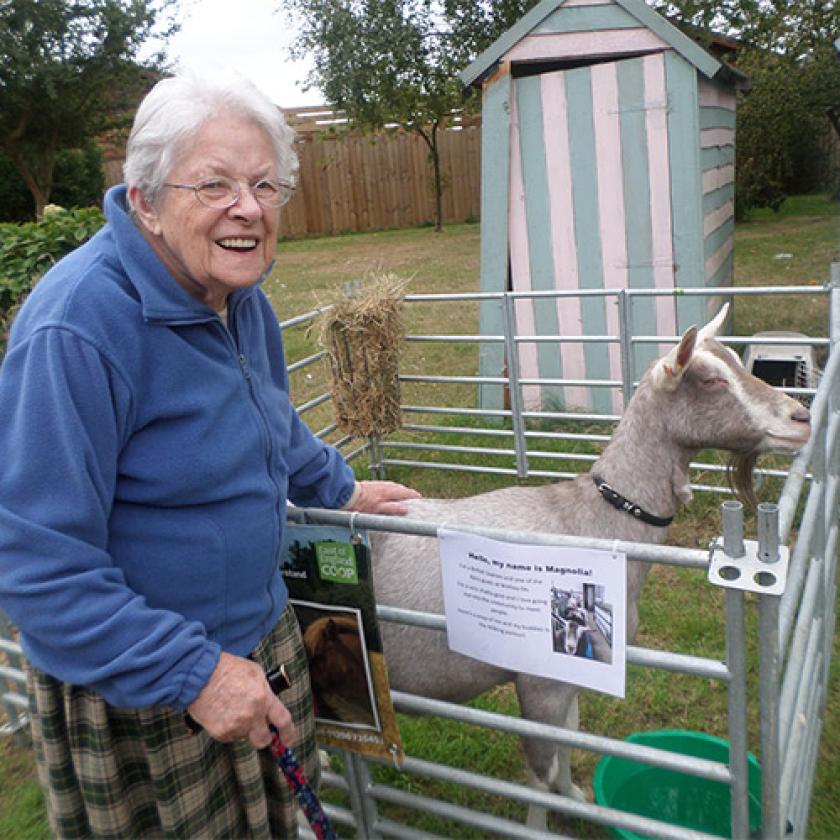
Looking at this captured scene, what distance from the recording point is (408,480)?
5.89m

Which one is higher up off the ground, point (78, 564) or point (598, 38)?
point (598, 38)

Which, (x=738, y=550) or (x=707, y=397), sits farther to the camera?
(x=707, y=397)

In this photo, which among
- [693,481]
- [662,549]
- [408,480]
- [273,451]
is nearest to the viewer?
[662,549]

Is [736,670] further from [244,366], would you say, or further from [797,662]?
[244,366]

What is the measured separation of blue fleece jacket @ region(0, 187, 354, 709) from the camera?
131cm

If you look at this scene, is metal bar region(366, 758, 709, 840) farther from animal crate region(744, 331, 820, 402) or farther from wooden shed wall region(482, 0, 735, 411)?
wooden shed wall region(482, 0, 735, 411)

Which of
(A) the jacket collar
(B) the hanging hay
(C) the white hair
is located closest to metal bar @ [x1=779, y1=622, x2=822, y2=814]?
(A) the jacket collar

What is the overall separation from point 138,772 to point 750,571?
133 cm

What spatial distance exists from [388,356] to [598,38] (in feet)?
10.0

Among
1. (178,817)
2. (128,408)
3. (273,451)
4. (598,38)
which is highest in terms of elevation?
(598,38)

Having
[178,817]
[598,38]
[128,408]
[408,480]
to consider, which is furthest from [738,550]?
[598,38]

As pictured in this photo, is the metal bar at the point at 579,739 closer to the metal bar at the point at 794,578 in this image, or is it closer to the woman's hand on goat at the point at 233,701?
the metal bar at the point at 794,578

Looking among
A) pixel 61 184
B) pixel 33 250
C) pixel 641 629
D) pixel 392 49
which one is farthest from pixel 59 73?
pixel 641 629

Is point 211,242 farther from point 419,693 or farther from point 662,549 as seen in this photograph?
point 419,693
